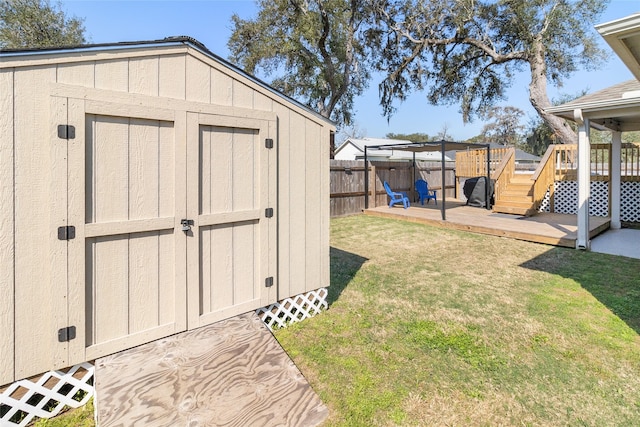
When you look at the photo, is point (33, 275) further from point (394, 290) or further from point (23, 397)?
point (394, 290)

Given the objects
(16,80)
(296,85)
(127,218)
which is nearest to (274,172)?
(127,218)

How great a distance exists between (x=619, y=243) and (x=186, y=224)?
720 cm

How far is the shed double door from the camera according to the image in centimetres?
200

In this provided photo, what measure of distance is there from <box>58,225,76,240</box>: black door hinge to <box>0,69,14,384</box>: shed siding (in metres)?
0.20

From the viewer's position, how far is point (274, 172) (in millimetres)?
2863

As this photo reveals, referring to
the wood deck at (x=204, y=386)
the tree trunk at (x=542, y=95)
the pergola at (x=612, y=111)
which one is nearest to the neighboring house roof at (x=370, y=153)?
the tree trunk at (x=542, y=95)

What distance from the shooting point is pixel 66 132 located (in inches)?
74.7

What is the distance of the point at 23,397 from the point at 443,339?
112 inches

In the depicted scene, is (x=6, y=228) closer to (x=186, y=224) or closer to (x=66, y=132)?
(x=66, y=132)

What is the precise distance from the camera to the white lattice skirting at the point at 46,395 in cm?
181

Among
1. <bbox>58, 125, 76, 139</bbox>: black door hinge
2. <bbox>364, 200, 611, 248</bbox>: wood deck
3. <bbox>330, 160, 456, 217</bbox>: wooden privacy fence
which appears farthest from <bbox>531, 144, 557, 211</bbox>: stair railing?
<bbox>58, 125, 76, 139</bbox>: black door hinge

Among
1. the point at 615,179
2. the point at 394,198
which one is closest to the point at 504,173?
the point at 615,179

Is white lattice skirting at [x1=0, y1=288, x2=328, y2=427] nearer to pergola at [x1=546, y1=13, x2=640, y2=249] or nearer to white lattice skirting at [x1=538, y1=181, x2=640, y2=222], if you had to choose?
pergola at [x1=546, y1=13, x2=640, y2=249]

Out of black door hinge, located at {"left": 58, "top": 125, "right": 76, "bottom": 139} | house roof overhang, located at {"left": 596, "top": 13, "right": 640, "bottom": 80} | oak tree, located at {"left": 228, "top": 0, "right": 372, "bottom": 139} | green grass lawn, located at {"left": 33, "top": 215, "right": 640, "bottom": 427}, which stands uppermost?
oak tree, located at {"left": 228, "top": 0, "right": 372, "bottom": 139}
